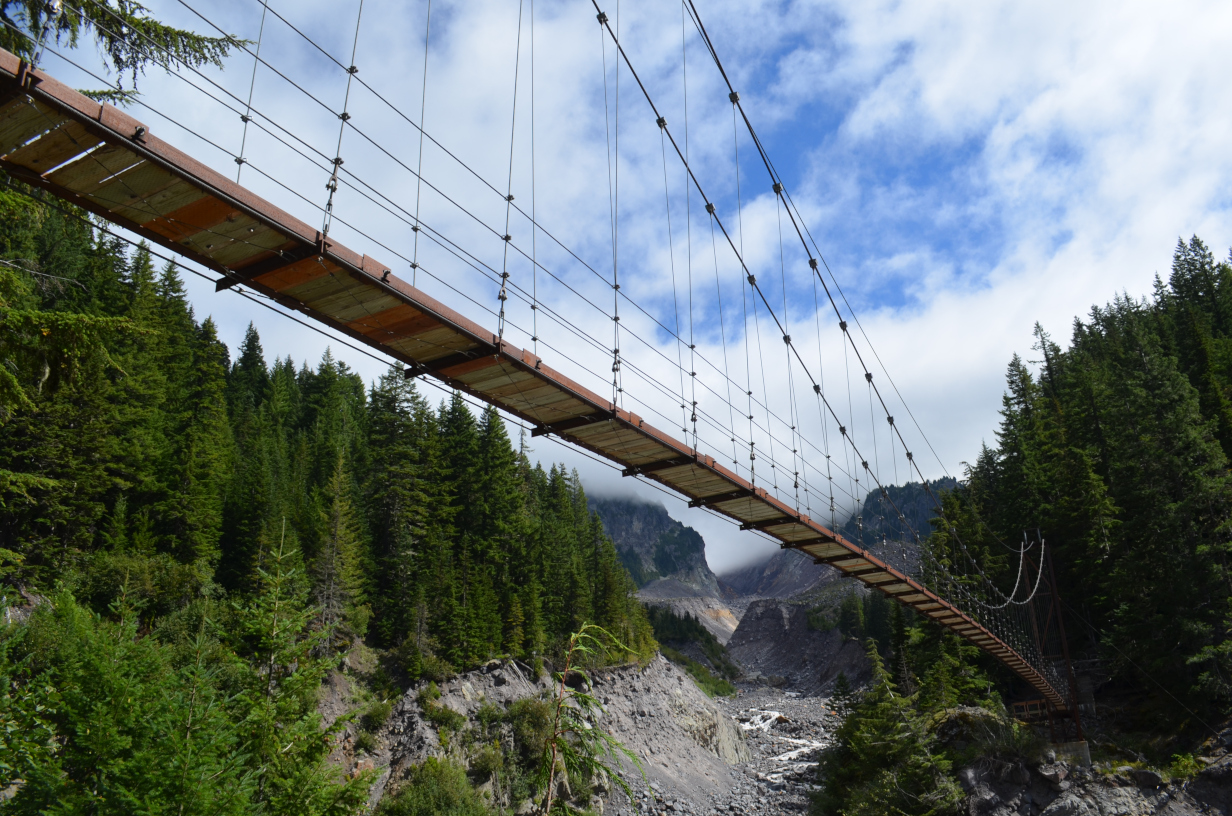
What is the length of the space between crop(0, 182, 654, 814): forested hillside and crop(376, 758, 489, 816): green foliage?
22.0 feet

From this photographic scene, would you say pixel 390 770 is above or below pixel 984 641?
below

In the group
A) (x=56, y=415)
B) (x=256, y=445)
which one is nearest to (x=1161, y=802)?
(x=56, y=415)

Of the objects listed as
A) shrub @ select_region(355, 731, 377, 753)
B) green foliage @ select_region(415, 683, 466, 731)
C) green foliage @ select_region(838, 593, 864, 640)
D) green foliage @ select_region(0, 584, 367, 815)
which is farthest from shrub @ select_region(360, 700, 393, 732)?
green foliage @ select_region(838, 593, 864, 640)

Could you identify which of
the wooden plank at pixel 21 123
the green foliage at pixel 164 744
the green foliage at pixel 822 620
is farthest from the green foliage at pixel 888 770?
the green foliage at pixel 822 620

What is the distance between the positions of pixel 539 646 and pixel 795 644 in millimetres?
88947

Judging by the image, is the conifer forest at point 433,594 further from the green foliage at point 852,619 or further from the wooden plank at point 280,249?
the green foliage at point 852,619

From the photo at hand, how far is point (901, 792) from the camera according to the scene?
31984mm

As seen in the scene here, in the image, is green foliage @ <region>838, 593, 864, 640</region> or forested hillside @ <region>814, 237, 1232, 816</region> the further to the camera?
green foliage @ <region>838, 593, 864, 640</region>

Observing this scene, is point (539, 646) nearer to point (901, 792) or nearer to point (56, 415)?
point (901, 792)

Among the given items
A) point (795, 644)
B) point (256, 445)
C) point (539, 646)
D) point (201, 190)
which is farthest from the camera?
point (795, 644)

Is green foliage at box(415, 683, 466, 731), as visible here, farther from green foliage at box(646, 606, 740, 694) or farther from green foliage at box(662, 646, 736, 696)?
green foliage at box(646, 606, 740, 694)

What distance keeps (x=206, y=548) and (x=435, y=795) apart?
17.5 metres

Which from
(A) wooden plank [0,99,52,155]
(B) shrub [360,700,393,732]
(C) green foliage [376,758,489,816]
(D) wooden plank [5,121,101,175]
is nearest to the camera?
(A) wooden plank [0,99,52,155]

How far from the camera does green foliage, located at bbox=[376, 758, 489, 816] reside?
32344 millimetres
